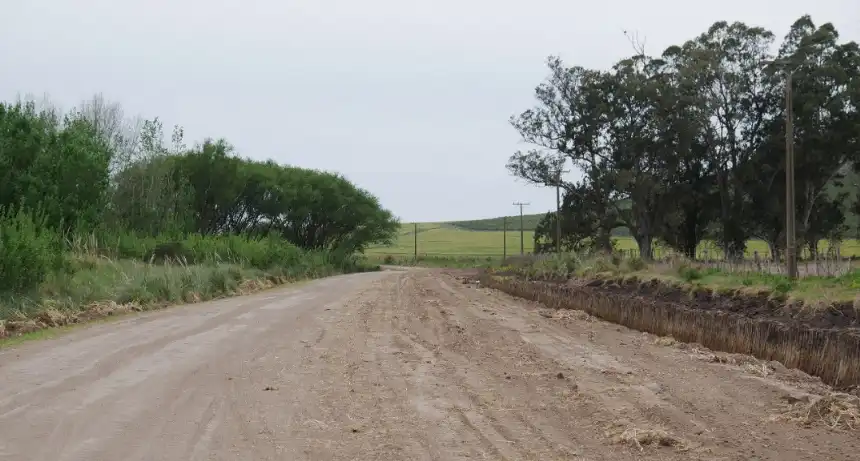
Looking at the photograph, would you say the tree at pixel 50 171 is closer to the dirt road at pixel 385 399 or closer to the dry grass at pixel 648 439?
the dirt road at pixel 385 399

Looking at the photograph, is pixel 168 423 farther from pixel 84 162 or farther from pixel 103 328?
pixel 84 162

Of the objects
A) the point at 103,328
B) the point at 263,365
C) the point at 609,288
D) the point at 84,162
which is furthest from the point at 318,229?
the point at 263,365

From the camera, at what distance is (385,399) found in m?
8.24

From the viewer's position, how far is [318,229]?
7075 centimetres

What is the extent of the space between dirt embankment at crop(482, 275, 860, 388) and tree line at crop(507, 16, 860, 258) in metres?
28.9

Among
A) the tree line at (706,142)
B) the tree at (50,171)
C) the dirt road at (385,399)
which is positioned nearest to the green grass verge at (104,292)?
the dirt road at (385,399)

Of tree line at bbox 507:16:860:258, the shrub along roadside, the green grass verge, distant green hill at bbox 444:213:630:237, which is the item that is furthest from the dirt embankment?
distant green hill at bbox 444:213:630:237

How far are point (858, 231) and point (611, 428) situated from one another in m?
49.8

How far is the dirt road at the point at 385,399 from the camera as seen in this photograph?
644 centimetres

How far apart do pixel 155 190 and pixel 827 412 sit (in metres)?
40.7

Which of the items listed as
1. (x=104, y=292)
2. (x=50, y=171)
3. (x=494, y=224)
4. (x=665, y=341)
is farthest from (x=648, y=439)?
(x=494, y=224)

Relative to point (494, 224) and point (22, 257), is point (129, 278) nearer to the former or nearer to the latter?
point (22, 257)

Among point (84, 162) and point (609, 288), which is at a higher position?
point (84, 162)

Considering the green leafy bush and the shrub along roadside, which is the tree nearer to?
the shrub along roadside
